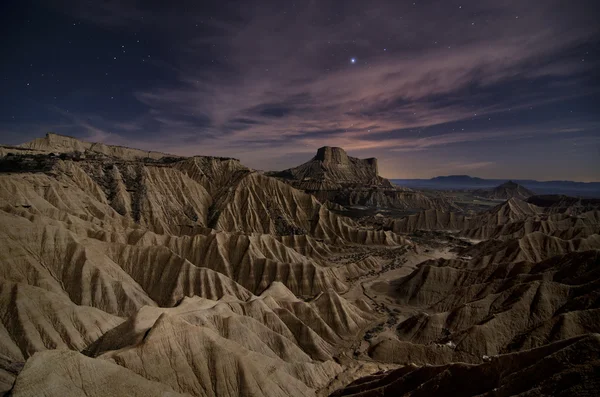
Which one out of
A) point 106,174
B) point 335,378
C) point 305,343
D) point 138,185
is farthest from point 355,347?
point 106,174

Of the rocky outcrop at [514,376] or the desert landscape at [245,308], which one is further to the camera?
the desert landscape at [245,308]

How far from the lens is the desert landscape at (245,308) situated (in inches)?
878

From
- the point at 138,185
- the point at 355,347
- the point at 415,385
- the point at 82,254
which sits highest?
the point at 138,185

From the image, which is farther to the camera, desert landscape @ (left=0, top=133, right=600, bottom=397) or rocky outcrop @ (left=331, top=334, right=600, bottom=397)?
desert landscape @ (left=0, top=133, right=600, bottom=397)

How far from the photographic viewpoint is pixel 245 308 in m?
44.2

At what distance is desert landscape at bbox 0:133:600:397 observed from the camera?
73.2ft

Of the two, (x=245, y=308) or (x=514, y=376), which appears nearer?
(x=514, y=376)

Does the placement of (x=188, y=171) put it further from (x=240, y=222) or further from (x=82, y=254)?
(x=82, y=254)

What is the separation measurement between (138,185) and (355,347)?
85.6 meters

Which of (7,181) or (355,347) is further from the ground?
(7,181)

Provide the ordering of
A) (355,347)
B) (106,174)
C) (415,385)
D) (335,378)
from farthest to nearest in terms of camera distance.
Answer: (106,174) → (355,347) → (335,378) → (415,385)

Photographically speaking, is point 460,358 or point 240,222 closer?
point 460,358

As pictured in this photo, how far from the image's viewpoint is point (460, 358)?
38719 mm

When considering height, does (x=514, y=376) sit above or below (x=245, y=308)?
above
